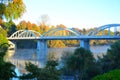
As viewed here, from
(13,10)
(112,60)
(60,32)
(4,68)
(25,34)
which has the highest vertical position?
(60,32)

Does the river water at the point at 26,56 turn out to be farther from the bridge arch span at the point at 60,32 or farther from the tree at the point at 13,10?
the tree at the point at 13,10

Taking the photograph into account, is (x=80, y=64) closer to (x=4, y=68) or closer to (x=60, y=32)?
(x=4, y=68)

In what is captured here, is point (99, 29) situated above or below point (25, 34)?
above

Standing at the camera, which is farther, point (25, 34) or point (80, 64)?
point (25, 34)

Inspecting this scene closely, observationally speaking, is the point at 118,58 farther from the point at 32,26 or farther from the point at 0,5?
the point at 32,26

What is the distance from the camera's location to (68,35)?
6938cm

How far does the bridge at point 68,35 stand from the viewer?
60.2 metres

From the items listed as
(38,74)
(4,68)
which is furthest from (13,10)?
(38,74)

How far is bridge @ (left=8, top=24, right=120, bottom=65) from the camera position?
60.2 metres

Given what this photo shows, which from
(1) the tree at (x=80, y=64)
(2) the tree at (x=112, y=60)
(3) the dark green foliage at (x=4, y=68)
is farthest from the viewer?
(2) the tree at (x=112, y=60)

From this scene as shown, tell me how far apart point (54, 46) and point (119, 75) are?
253 feet

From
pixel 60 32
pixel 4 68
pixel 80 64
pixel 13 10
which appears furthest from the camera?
pixel 60 32

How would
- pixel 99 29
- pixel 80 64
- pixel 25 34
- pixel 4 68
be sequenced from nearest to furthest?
pixel 4 68, pixel 80 64, pixel 99 29, pixel 25 34

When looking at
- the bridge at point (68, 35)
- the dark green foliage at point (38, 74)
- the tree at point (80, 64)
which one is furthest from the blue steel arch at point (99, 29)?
the dark green foliage at point (38, 74)
